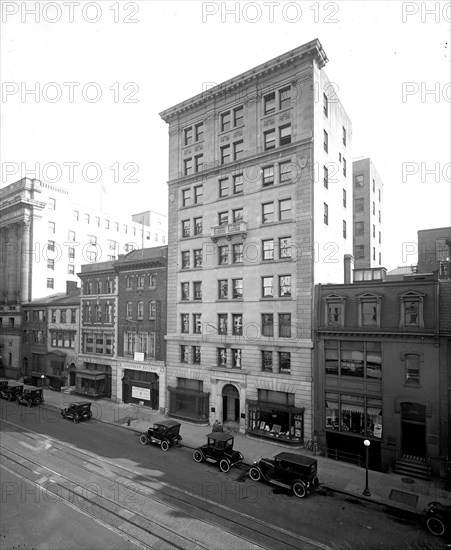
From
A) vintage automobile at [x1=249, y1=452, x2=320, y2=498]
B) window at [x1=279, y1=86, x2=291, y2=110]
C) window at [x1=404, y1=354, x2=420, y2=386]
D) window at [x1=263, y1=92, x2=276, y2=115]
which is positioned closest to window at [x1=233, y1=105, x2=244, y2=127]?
window at [x1=263, y1=92, x2=276, y2=115]

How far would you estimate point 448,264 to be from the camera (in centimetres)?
2881

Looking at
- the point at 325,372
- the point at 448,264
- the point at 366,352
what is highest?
the point at 448,264

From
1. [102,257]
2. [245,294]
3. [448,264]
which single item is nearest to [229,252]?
[245,294]

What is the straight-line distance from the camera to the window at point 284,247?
3051 cm

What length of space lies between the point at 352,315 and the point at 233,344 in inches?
429

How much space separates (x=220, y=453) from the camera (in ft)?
77.9

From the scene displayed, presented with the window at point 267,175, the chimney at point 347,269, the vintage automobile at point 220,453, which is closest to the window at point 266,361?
the vintage automobile at point 220,453

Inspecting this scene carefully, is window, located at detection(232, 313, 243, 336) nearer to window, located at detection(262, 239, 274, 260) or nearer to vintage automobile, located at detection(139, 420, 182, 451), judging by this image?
window, located at detection(262, 239, 274, 260)

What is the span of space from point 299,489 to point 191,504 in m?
5.98

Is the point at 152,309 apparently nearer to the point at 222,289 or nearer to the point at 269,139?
→ the point at 222,289

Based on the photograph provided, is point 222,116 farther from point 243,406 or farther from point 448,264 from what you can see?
point 243,406

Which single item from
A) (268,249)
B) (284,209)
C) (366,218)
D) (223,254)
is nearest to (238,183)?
(284,209)

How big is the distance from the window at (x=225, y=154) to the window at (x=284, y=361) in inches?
746

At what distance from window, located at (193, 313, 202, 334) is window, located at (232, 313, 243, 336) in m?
3.92
